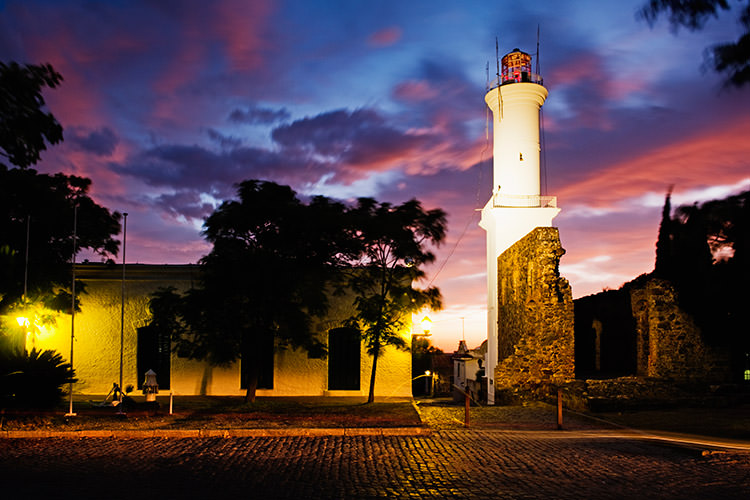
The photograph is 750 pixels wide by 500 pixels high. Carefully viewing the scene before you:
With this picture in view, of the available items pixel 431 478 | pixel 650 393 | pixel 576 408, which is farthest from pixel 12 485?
pixel 650 393

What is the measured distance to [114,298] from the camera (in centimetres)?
2111

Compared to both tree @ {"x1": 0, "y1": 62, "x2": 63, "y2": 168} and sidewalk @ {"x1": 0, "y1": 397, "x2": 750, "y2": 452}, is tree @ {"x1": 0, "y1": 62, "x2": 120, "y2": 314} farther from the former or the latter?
tree @ {"x1": 0, "y1": 62, "x2": 63, "y2": 168}

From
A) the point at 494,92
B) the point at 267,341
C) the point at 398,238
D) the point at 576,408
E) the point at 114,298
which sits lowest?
the point at 576,408

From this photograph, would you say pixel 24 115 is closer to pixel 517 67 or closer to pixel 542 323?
pixel 542 323

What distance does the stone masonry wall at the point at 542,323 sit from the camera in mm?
18016

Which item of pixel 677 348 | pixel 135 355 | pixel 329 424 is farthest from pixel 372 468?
pixel 135 355

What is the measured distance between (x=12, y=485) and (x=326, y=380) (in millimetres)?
13726

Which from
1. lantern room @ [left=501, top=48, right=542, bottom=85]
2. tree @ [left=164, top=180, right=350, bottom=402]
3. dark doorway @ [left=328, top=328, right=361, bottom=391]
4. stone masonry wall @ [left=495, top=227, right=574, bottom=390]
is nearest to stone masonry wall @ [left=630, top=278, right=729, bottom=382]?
stone masonry wall @ [left=495, top=227, right=574, bottom=390]

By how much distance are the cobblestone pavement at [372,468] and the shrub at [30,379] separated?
6.86ft

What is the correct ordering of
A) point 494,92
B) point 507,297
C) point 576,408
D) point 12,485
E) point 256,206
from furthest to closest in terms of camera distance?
point 494,92 < point 507,297 < point 256,206 < point 576,408 < point 12,485

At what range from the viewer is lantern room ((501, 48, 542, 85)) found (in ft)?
95.8

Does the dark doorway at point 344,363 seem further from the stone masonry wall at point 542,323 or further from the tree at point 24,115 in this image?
the tree at point 24,115

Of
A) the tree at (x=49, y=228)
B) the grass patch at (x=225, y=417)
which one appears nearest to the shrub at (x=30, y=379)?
the grass patch at (x=225, y=417)

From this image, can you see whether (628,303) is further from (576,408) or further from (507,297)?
(576,408)
